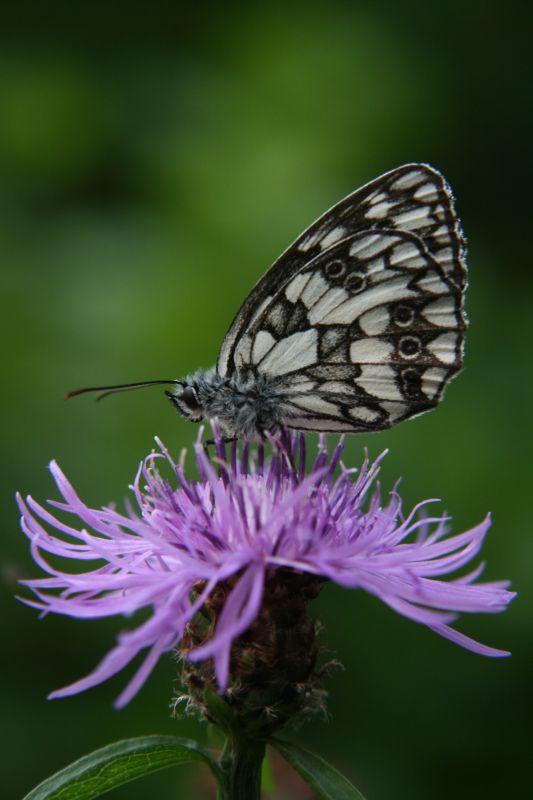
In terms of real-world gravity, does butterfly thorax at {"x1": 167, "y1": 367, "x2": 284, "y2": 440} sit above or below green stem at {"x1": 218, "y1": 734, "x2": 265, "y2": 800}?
above

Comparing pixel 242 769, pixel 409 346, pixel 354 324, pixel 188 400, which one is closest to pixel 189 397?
pixel 188 400

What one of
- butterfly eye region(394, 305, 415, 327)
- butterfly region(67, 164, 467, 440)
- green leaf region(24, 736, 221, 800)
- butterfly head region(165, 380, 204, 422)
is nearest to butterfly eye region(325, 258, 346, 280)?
butterfly region(67, 164, 467, 440)

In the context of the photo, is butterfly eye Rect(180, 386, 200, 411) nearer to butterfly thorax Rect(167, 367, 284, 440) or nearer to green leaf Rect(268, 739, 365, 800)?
butterfly thorax Rect(167, 367, 284, 440)

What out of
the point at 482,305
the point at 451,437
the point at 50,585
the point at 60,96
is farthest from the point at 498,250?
the point at 50,585

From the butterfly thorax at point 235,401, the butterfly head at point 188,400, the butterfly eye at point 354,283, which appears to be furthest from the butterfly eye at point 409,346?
the butterfly head at point 188,400

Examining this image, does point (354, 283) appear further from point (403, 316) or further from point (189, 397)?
point (189, 397)

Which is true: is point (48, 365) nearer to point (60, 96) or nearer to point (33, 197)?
point (33, 197)
